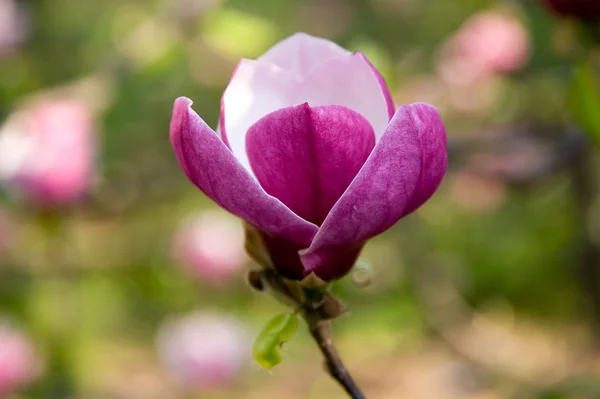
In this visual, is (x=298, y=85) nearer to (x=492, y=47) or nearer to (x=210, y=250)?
(x=492, y=47)

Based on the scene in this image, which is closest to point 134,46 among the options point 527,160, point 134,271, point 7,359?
point 7,359

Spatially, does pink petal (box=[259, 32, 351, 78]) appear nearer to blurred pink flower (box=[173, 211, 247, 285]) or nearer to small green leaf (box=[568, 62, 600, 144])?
small green leaf (box=[568, 62, 600, 144])

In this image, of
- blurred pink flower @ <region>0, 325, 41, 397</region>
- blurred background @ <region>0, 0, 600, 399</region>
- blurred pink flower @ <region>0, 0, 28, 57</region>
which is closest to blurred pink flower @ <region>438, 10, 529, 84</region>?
blurred background @ <region>0, 0, 600, 399</region>

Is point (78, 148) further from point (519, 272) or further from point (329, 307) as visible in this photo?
point (519, 272)

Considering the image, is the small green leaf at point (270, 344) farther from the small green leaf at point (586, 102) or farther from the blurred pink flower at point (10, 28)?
the blurred pink flower at point (10, 28)

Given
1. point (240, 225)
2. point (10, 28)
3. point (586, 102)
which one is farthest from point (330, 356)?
point (10, 28)
